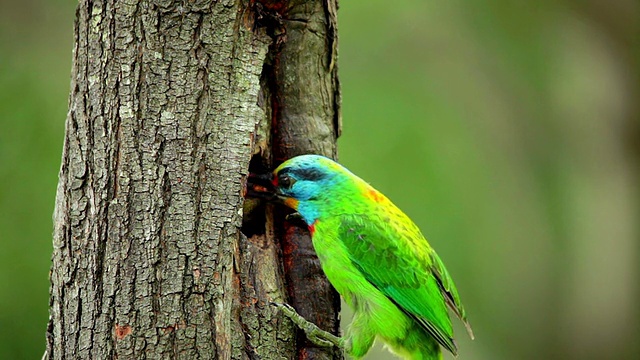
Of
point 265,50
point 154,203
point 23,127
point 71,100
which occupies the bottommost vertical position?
point 23,127

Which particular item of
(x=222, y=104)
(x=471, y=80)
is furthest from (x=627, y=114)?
(x=222, y=104)

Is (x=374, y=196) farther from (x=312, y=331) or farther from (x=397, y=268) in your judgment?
(x=312, y=331)

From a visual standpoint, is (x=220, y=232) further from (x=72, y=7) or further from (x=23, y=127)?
(x=72, y=7)

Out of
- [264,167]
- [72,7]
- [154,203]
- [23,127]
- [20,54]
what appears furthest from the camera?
[72,7]

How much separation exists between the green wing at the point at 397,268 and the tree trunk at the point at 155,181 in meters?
0.77

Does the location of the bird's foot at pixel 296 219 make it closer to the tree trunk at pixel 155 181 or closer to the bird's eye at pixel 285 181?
the bird's eye at pixel 285 181

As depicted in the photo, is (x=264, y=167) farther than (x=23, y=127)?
No

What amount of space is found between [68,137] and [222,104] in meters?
0.72

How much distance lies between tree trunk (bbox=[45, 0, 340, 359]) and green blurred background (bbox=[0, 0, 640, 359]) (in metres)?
4.07

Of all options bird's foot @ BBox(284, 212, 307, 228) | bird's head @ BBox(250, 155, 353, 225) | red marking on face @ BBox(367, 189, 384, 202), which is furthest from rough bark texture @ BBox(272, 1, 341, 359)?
red marking on face @ BBox(367, 189, 384, 202)

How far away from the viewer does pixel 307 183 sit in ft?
15.2

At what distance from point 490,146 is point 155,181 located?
8.16 metres

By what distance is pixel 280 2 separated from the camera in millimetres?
4430

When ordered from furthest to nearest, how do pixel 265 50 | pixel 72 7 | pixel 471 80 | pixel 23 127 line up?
pixel 471 80 → pixel 72 7 → pixel 23 127 → pixel 265 50
